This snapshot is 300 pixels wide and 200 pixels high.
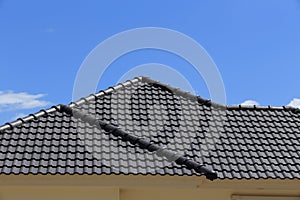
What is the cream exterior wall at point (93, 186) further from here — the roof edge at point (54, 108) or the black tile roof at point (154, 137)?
the roof edge at point (54, 108)

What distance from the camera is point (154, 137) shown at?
9633 mm

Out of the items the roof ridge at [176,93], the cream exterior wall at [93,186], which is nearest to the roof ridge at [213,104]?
the roof ridge at [176,93]

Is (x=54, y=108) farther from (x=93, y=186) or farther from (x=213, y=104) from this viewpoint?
(x=213, y=104)

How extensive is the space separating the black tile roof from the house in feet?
0.06

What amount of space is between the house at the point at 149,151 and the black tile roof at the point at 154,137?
0.02 metres

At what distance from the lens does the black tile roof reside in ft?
27.6

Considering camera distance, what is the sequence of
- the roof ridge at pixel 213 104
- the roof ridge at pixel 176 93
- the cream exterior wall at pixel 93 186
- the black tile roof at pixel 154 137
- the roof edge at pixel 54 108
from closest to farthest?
the cream exterior wall at pixel 93 186 → the black tile roof at pixel 154 137 → the roof edge at pixel 54 108 → the roof ridge at pixel 176 93 → the roof ridge at pixel 213 104

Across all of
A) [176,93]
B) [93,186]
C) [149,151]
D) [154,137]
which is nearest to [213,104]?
[176,93]

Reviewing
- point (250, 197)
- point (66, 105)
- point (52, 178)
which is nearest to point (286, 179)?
point (250, 197)

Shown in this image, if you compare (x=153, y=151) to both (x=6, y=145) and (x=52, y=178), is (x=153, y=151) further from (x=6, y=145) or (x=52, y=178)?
(x=6, y=145)

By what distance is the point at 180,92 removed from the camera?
11898 millimetres

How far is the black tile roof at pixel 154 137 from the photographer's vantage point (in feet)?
27.6

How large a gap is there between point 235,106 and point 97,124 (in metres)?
3.67

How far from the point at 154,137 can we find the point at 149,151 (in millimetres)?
695
